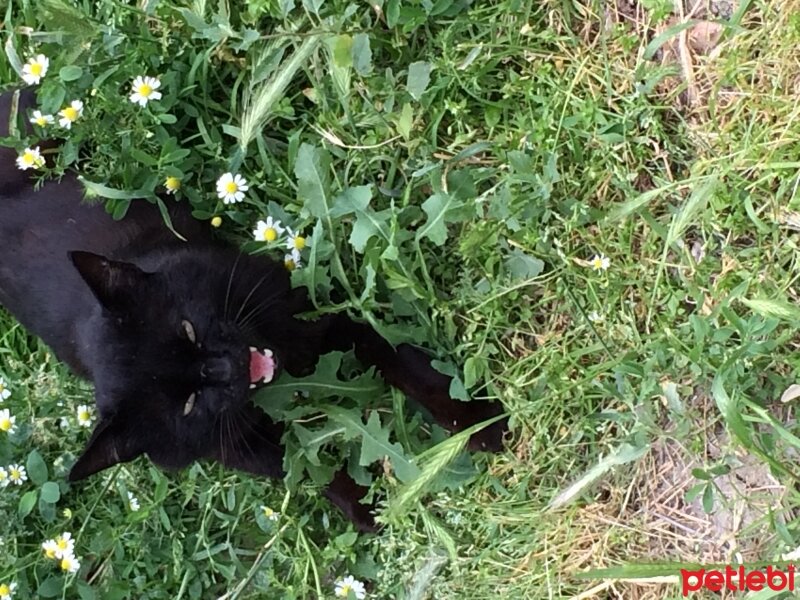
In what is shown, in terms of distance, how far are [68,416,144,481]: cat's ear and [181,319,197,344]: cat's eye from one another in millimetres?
229

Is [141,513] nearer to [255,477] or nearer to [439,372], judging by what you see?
[255,477]

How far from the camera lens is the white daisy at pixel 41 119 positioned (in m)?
2.06

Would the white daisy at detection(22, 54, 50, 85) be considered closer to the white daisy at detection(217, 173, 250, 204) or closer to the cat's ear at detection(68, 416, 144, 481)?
the white daisy at detection(217, 173, 250, 204)

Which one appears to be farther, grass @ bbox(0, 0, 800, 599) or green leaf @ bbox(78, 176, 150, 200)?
green leaf @ bbox(78, 176, 150, 200)

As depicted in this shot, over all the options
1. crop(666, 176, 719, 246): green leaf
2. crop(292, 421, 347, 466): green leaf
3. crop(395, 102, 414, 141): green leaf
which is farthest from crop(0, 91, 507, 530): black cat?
crop(666, 176, 719, 246): green leaf

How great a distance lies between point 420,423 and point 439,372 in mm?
174

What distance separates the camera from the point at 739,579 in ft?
5.54

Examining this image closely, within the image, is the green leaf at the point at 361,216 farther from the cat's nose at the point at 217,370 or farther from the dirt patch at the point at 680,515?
the dirt patch at the point at 680,515

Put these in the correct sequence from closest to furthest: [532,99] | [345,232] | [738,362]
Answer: [738,362] → [532,99] → [345,232]

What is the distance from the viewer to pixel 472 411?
202 cm

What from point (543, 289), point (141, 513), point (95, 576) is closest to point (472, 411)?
point (543, 289)

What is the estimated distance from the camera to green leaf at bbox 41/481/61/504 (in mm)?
2369

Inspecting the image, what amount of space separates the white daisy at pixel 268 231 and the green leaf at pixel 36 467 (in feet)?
3.22

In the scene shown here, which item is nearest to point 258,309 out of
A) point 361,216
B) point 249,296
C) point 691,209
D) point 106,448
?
point 249,296
